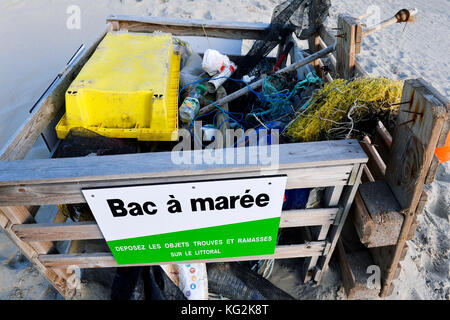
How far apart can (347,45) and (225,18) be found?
4.75 meters

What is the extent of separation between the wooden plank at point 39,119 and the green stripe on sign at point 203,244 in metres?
0.86

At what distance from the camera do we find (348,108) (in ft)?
6.57

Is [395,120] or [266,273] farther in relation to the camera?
[266,273]

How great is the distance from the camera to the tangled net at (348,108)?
6.50 feet

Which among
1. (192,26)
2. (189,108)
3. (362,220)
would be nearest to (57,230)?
(189,108)

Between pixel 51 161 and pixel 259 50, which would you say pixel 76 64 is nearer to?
pixel 51 161

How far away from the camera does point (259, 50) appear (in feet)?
10.9

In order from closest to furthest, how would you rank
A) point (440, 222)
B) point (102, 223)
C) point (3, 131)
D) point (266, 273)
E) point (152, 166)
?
point (152, 166)
point (102, 223)
point (266, 273)
point (440, 222)
point (3, 131)

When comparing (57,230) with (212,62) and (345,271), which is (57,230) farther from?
(345,271)

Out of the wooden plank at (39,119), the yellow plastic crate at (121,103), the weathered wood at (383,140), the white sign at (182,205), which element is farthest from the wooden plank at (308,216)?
the wooden plank at (39,119)

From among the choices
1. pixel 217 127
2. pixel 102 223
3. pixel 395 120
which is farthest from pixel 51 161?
pixel 395 120

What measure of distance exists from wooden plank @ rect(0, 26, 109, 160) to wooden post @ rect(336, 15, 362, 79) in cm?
214

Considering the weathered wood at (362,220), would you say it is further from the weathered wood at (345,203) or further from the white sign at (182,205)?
the white sign at (182,205)

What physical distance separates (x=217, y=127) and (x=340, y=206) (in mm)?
1208
